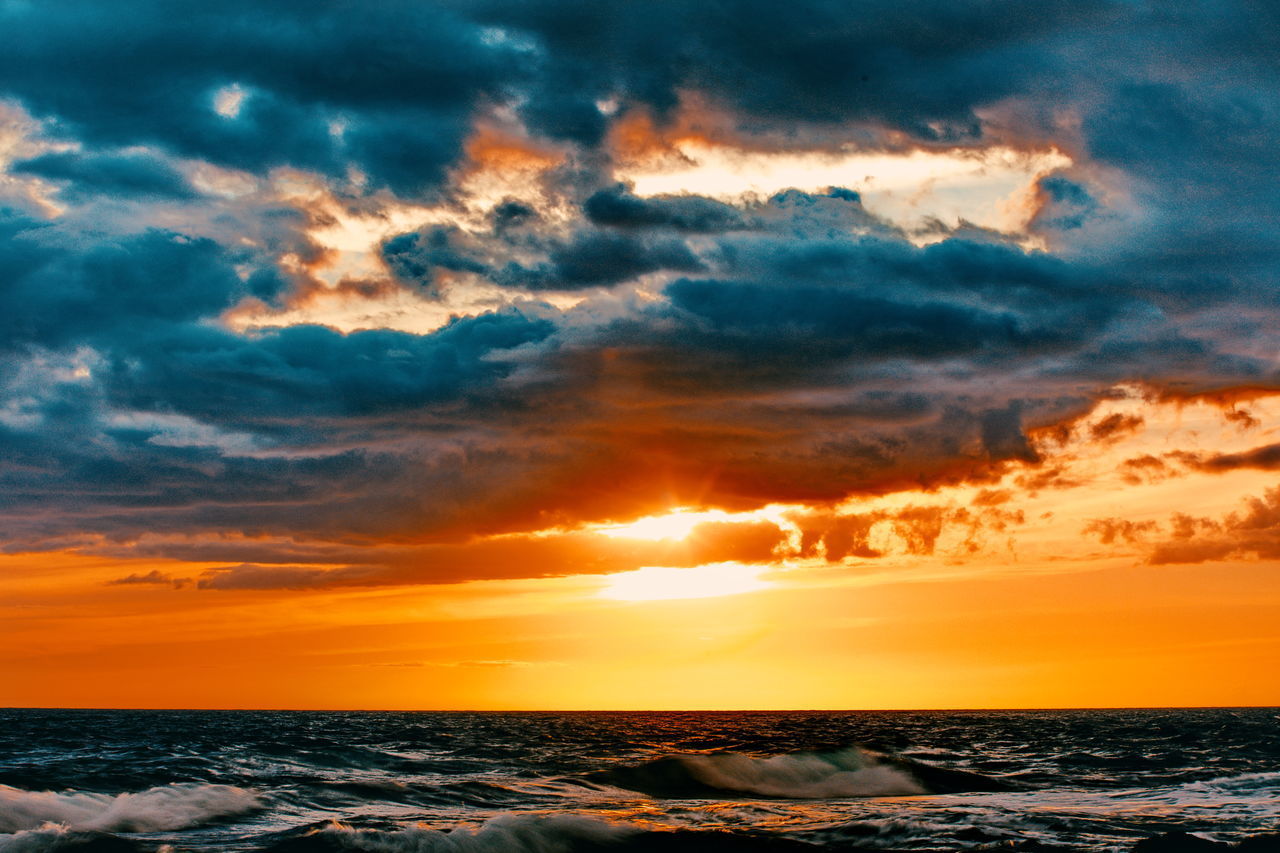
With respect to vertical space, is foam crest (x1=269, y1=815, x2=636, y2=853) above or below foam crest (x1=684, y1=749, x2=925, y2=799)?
above

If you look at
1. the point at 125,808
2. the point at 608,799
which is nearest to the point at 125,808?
the point at 125,808

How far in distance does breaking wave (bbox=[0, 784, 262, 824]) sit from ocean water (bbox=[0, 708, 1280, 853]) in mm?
113

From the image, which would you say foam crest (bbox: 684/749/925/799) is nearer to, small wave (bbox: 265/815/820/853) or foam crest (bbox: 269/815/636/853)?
small wave (bbox: 265/815/820/853)

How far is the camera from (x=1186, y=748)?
243ft

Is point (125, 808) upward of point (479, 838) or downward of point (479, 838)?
downward

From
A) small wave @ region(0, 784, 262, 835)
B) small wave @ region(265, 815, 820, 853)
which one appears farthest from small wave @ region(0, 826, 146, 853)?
small wave @ region(265, 815, 820, 853)

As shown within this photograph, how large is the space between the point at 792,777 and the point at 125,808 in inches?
1202

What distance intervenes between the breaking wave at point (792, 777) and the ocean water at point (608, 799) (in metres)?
0.17

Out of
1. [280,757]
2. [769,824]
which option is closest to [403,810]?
[769,824]

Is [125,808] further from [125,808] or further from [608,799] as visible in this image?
[608,799]

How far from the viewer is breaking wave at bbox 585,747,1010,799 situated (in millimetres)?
47719

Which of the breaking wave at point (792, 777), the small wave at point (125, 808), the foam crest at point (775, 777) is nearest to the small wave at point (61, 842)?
the small wave at point (125, 808)

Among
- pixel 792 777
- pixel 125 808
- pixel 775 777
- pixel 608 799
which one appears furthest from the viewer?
pixel 792 777

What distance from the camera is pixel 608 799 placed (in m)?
42.8
